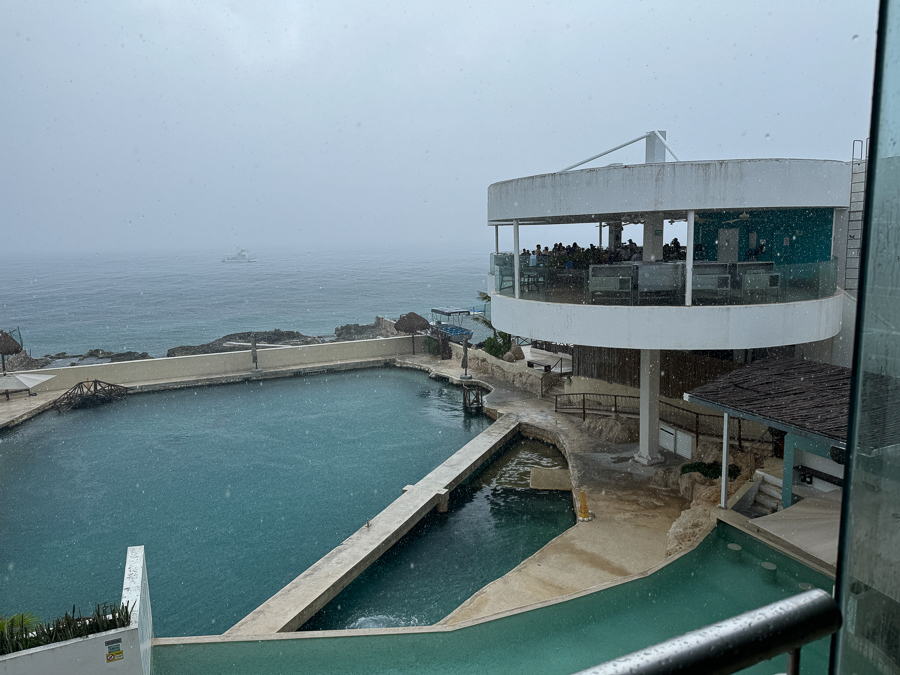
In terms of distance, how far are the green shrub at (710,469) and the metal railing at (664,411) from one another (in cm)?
91

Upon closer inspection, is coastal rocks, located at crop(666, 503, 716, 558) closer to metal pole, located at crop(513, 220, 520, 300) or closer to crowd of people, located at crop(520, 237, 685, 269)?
metal pole, located at crop(513, 220, 520, 300)

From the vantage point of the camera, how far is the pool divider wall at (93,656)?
734 centimetres

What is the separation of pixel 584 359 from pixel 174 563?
14753 mm

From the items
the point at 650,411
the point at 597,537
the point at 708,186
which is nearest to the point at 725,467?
the point at 597,537

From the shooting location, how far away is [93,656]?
7.66 m

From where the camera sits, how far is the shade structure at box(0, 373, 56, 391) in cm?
2621

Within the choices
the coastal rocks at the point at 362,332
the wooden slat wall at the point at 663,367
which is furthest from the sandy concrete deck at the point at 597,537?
the coastal rocks at the point at 362,332

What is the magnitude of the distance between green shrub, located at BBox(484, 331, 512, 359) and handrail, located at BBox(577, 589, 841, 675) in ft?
93.0

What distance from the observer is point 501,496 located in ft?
54.0

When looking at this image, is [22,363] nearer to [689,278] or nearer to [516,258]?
[516,258]

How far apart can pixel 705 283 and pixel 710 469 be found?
14.2 ft

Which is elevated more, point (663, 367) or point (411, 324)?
Answer: point (663, 367)

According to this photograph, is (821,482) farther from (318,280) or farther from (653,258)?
(318,280)

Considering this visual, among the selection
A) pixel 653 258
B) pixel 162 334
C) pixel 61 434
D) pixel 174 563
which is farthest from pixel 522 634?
pixel 162 334
